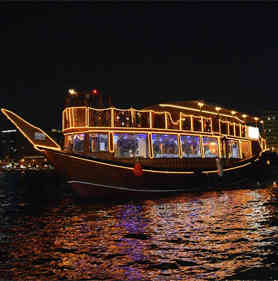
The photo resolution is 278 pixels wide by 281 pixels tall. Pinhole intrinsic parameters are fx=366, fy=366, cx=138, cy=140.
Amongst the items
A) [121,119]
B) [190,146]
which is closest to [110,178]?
[121,119]

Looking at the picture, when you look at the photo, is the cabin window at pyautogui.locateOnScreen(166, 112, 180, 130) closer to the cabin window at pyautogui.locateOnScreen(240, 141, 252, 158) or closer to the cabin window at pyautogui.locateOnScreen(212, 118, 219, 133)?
the cabin window at pyautogui.locateOnScreen(212, 118, 219, 133)

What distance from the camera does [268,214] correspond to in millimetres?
14469

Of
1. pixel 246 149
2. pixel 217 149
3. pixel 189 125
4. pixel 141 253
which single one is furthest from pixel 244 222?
pixel 246 149

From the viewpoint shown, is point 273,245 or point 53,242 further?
point 53,242

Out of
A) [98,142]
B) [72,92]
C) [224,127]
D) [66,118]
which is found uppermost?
[72,92]

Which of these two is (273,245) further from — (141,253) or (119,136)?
(119,136)

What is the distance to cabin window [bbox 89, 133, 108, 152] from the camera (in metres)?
20.2

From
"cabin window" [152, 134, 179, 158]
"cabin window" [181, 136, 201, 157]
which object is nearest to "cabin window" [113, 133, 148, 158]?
"cabin window" [152, 134, 179, 158]

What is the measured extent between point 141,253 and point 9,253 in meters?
3.58

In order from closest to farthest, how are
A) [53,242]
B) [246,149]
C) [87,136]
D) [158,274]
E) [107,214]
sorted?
[158,274]
[53,242]
[107,214]
[87,136]
[246,149]

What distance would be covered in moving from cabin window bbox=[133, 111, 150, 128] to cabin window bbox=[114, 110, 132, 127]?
0.39 m

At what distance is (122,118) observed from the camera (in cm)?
2066

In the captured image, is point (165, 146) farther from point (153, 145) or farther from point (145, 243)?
point (145, 243)

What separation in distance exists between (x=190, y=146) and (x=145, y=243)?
14.6 metres
